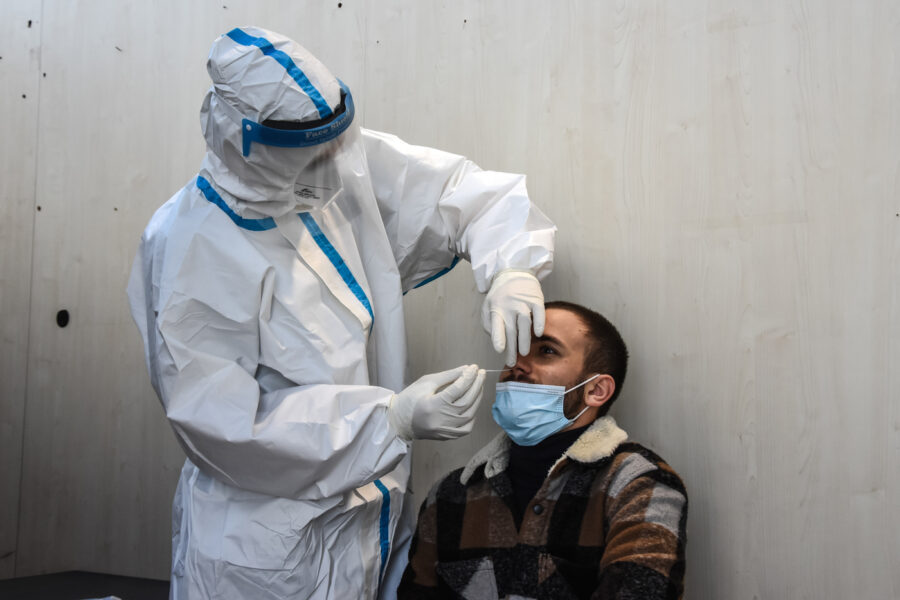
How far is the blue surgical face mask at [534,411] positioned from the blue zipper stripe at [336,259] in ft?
1.18

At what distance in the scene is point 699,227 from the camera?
6.04 ft

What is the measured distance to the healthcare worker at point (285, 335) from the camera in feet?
4.74

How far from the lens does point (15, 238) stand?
2.62m

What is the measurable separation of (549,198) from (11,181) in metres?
1.88

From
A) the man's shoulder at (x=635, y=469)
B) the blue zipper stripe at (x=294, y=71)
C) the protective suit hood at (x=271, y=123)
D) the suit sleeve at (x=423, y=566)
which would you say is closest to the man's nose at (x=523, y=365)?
the man's shoulder at (x=635, y=469)

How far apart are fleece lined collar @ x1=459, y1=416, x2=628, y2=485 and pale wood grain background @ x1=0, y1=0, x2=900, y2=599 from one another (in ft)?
1.04

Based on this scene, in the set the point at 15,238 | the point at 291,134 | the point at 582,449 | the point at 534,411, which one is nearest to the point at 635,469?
the point at 582,449

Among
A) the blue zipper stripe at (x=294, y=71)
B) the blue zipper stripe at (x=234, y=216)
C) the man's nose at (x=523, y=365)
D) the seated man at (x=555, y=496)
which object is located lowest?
the seated man at (x=555, y=496)

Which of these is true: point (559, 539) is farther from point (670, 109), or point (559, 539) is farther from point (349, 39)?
point (349, 39)

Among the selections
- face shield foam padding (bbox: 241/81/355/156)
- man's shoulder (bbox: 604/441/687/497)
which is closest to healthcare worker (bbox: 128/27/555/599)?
face shield foam padding (bbox: 241/81/355/156)

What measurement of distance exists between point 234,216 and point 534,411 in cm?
74

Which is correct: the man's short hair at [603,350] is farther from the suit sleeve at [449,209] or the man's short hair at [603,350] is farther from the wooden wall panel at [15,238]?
the wooden wall panel at [15,238]

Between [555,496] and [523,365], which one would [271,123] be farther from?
[555,496]

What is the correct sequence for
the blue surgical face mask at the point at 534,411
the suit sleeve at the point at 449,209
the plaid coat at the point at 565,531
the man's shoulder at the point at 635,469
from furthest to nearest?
the suit sleeve at the point at 449,209 < the blue surgical face mask at the point at 534,411 < the man's shoulder at the point at 635,469 < the plaid coat at the point at 565,531
